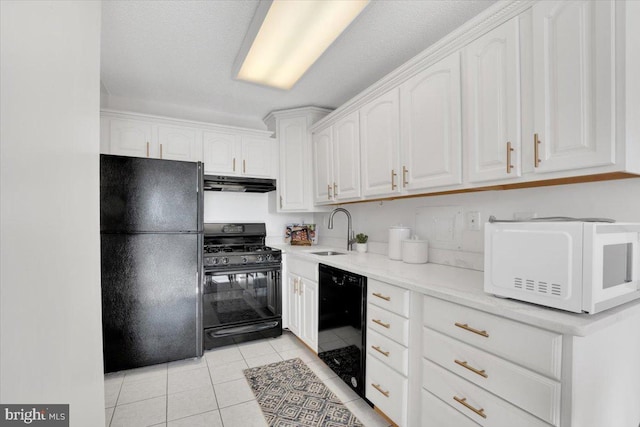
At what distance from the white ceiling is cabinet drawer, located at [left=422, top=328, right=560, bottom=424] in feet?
6.05

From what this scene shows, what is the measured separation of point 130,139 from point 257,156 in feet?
4.09

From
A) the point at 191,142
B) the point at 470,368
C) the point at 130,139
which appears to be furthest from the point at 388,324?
the point at 130,139

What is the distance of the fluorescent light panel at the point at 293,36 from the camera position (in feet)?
4.97

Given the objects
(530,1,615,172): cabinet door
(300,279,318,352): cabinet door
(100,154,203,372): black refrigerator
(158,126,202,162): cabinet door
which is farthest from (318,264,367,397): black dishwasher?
(158,126,202,162): cabinet door

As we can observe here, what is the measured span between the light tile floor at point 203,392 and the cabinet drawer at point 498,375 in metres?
0.72

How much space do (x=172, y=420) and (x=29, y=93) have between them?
6.57 feet

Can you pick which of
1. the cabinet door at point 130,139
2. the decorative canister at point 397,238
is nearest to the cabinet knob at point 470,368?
the decorative canister at point 397,238

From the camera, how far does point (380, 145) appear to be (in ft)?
7.28

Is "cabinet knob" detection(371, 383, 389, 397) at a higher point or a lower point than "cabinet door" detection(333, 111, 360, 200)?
lower

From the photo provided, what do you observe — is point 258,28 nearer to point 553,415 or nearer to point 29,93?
point 29,93

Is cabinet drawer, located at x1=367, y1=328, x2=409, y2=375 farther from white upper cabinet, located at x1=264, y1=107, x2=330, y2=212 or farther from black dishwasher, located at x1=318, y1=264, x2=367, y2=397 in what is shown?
white upper cabinet, located at x1=264, y1=107, x2=330, y2=212

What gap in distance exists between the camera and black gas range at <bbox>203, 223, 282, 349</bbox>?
2598 millimetres

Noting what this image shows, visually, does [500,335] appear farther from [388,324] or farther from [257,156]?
[257,156]

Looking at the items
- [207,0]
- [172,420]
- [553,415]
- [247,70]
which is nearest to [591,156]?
[553,415]
